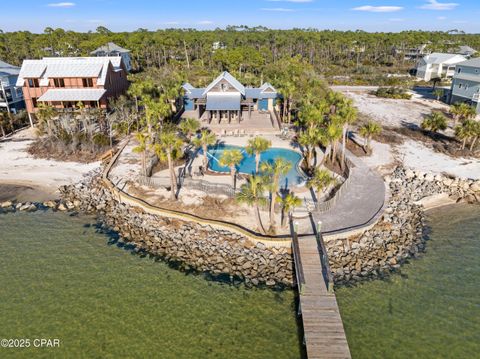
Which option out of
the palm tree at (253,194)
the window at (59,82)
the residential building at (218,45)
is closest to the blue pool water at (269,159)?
the palm tree at (253,194)

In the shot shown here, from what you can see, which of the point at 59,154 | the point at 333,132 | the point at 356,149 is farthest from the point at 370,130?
the point at 59,154

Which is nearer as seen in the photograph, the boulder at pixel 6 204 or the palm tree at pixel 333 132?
the boulder at pixel 6 204

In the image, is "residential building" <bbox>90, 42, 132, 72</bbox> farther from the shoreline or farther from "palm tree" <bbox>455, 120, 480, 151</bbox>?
"palm tree" <bbox>455, 120, 480, 151</bbox>

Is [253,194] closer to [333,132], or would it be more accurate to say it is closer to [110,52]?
[333,132]

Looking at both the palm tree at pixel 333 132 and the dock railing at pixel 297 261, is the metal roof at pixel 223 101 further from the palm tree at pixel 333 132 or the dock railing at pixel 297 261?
the dock railing at pixel 297 261

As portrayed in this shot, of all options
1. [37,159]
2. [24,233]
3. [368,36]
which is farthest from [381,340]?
[368,36]

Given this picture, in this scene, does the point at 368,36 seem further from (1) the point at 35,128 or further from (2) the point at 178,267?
(2) the point at 178,267
